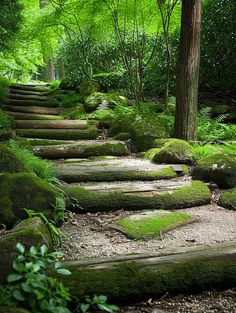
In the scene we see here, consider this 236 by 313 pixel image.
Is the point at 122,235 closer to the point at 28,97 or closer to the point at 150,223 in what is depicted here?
the point at 150,223

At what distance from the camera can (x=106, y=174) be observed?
4.62m

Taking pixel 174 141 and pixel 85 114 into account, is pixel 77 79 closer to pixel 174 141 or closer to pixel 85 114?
pixel 85 114

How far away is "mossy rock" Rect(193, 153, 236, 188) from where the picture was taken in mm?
4461

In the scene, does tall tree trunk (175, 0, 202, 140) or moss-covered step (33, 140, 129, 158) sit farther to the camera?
tall tree trunk (175, 0, 202, 140)

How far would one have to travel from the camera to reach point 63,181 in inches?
171

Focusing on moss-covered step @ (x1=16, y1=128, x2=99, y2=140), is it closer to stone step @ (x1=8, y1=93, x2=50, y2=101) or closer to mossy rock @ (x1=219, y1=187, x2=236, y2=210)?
mossy rock @ (x1=219, y1=187, x2=236, y2=210)

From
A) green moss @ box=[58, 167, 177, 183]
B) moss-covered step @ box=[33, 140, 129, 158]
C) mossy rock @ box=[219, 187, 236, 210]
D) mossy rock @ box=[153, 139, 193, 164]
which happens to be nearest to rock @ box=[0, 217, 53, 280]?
green moss @ box=[58, 167, 177, 183]

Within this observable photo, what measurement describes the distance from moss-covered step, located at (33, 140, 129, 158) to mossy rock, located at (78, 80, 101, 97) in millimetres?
4324

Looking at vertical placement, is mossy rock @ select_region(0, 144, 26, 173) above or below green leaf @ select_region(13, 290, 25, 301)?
above

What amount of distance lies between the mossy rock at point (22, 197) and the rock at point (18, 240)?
50cm

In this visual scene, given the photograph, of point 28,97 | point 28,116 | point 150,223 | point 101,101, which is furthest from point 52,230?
point 28,97

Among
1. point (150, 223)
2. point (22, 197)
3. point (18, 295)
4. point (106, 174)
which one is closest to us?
point (18, 295)

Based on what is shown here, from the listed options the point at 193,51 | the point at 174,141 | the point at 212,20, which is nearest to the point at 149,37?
the point at 212,20

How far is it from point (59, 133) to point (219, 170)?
3445 mm
